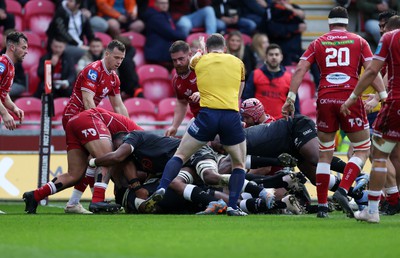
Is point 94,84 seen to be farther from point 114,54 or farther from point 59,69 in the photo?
point 59,69

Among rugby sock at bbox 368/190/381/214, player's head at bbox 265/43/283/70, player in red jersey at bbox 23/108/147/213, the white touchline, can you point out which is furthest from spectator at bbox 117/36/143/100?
rugby sock at bbox 368/190/381/214

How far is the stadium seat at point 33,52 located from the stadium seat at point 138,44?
1.72 m

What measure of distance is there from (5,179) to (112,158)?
4344 mm

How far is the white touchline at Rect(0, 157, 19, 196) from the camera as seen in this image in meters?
16.2

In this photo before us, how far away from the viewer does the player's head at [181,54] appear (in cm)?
1351

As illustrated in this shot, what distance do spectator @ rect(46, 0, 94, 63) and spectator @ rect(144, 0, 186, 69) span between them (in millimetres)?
1275

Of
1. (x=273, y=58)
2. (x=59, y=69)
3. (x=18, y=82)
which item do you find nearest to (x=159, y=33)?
(x=59, y=69)

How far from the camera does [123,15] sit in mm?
21312

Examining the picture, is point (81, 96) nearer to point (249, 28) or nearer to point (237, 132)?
point (237, 132)

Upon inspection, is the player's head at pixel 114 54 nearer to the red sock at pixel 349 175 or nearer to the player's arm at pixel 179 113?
the player's arm at pixel 179 113

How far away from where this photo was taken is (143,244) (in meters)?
8.40

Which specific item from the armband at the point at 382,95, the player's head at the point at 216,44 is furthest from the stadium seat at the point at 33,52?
the armband at the point at 382,95

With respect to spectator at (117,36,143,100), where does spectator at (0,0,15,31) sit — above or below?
above

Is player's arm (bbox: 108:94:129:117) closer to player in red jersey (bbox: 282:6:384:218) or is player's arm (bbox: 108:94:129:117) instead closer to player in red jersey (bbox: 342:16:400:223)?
player in red jersey (bbox: 282:6:384:218)
